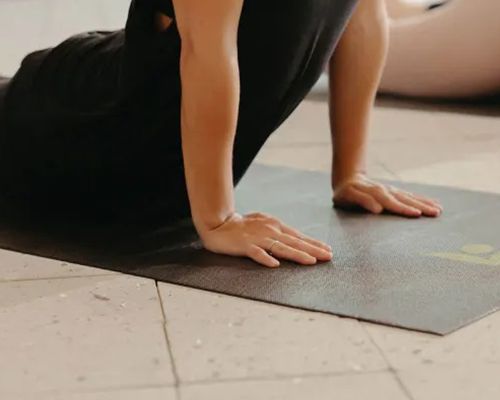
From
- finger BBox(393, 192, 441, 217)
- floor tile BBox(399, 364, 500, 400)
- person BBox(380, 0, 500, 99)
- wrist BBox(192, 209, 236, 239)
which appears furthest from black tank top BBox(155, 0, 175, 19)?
person BBox(380, 0, 500, 99)

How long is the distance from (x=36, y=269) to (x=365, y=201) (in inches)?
20.4

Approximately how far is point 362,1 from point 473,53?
3.77 ft

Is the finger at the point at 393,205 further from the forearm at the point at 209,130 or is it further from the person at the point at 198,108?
the forearm at the point at 209,130

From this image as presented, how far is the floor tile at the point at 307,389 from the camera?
911 mm

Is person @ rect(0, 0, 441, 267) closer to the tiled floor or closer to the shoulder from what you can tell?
the shoulder

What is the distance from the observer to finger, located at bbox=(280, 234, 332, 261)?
129 centimetres

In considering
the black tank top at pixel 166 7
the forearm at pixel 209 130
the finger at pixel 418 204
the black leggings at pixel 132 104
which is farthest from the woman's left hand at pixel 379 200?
the black tank top at pixel 166 7

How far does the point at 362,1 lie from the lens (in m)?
1.51

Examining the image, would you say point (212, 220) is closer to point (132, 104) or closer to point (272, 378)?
point (132, 104)

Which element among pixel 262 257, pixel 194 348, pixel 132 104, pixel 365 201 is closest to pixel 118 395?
pixel 194 348

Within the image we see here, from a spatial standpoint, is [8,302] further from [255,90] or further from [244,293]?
[255,90]

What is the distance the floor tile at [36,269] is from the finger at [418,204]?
0.51 metres

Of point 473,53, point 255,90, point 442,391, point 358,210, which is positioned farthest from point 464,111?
point 442,391

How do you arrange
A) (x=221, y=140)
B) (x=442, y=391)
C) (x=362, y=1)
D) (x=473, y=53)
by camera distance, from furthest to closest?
(x=473, y=53)
(x=362, y=1)
(x=221, y=140)
(x=442, y=391)
